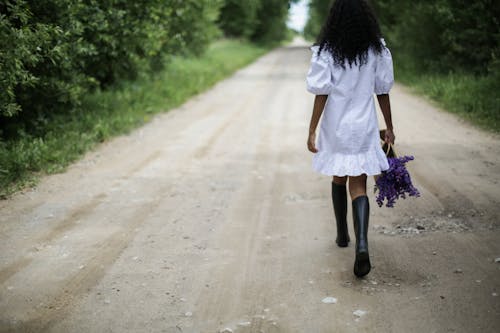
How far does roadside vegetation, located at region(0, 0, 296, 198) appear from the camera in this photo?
678 cm

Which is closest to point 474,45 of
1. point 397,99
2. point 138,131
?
point 397,99

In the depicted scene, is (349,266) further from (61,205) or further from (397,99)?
(397,99)

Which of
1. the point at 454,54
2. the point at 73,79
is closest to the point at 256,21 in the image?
the point at 454,54

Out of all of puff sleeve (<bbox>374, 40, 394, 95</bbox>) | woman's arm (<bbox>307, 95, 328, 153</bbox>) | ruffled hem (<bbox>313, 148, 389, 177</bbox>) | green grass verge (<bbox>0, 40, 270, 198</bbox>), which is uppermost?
puff sleeve (<bbox>374, 40, 394, 95</bbox>)

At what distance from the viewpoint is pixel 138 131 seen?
1094 cm

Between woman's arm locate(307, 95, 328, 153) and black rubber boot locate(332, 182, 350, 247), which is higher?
woman's arm locate(307, 95, 328, 153)

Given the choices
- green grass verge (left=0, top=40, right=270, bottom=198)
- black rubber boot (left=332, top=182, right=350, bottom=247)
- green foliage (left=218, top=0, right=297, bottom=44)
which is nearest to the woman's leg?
black rubber boot (left=332, top=182, right=350, bottom=247)

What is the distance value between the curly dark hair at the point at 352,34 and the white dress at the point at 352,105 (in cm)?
5

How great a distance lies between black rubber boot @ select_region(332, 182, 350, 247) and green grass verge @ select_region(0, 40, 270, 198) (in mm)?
4082

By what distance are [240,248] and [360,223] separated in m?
1.15

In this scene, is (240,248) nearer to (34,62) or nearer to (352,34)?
(352,34)

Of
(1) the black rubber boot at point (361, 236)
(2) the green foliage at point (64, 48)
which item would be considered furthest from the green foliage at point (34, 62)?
(1) the black rubber boot at point (361, 236)

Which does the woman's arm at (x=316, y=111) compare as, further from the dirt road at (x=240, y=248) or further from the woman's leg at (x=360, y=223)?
the dirt road at (x=240, y=248)

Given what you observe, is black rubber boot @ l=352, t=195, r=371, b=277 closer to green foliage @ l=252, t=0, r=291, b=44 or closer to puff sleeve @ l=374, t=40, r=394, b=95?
puff sleeve @ l=374, t=40, r=394, b=95
